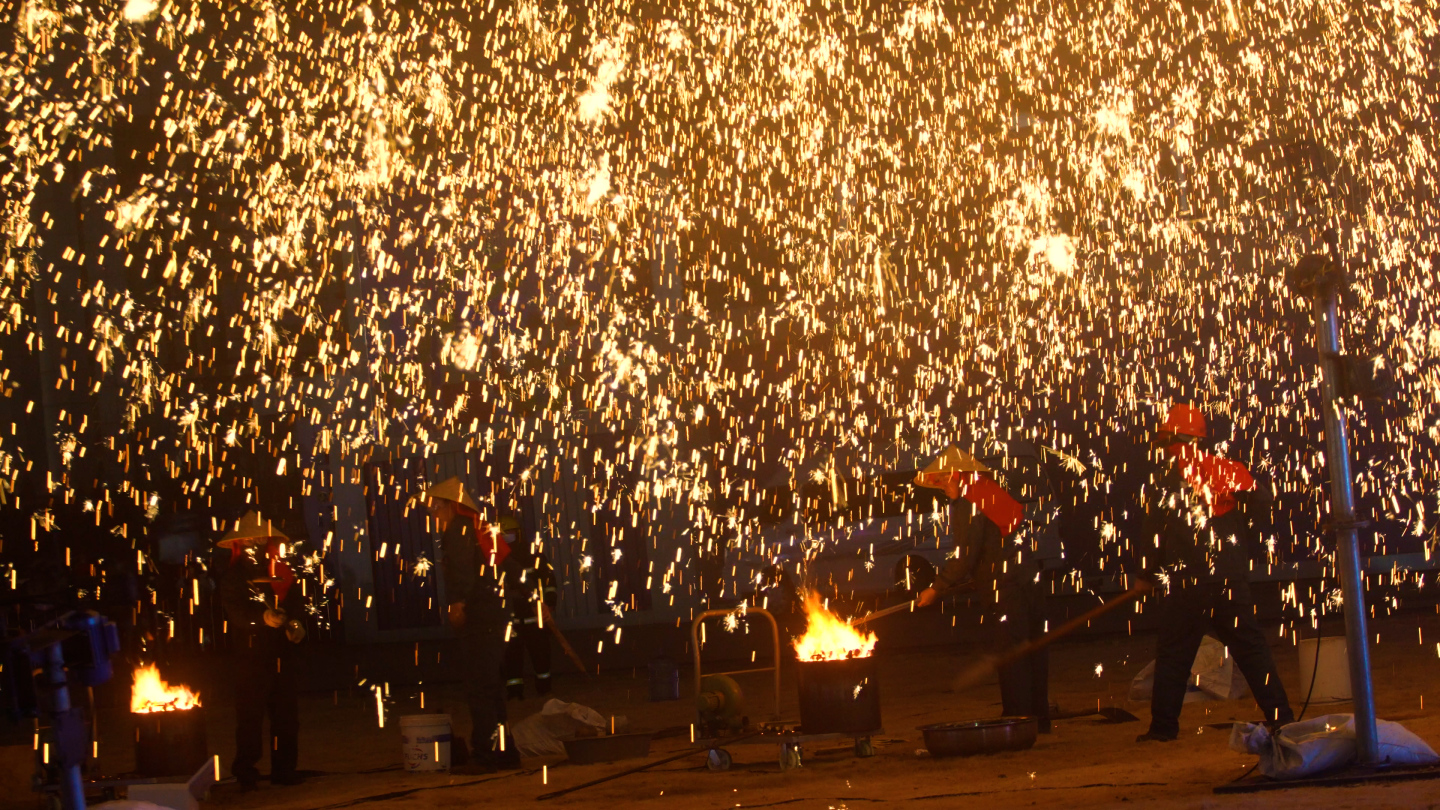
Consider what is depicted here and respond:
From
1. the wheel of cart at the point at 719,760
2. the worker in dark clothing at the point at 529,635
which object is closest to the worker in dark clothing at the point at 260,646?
the wheel of cart at the point at 719,760

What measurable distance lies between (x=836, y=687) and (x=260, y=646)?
297cm

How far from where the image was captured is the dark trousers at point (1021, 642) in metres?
7.94

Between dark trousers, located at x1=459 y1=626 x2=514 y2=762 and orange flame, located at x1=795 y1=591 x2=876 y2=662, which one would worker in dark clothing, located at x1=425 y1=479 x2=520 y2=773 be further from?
orange flame, located at x1=795 y1=591 x2=876 y2=662

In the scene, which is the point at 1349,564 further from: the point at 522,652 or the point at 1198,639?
the point at 522,652

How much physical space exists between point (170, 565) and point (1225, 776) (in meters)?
13.6

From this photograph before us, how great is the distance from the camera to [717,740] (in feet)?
24.4

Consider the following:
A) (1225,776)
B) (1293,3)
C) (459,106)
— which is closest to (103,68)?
(459,106)

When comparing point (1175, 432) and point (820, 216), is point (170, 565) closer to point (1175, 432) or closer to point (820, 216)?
point (820, 216)

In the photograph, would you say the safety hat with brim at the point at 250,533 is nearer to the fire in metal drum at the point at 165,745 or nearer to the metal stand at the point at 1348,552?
the fire in metal drum at the point at 165,745

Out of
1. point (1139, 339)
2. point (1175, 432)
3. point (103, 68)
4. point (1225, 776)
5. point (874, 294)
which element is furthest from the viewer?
point (103, 68)

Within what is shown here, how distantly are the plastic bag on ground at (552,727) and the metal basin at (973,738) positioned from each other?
213cm

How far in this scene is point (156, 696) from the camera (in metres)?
7.71

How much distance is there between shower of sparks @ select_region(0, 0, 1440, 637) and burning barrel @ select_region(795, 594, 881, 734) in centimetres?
828

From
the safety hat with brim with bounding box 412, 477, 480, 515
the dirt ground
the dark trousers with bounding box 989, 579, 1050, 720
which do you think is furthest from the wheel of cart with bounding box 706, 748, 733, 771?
the safety hat with brim with bounding box 412, 477, 480, 515
